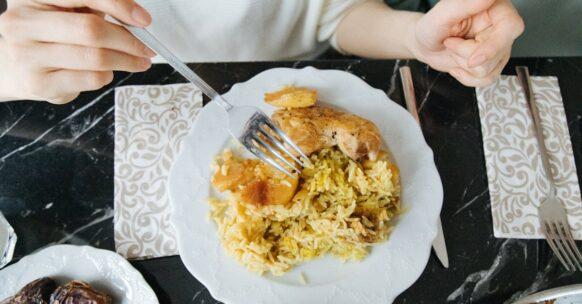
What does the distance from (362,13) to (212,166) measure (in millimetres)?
888

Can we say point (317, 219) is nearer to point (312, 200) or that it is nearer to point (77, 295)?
point (312, 200)

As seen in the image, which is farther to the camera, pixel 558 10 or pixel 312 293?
pixel 558 10

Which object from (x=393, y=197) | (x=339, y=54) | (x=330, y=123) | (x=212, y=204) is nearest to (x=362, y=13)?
(x=339, y=54)

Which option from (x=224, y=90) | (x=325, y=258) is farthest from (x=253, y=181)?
(x=224, y=90)

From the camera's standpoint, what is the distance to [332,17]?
1.84 metres

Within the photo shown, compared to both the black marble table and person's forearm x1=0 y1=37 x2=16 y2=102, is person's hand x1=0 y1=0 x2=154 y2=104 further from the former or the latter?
the black marble table

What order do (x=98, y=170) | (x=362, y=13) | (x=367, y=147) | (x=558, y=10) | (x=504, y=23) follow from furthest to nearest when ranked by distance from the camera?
(x=558, y=10)
(x=362, y=13)
(x=98, y=170)
(x=367, y=147)
(x=504, y=23)

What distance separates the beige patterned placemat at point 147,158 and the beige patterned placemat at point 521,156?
1109 millimetres

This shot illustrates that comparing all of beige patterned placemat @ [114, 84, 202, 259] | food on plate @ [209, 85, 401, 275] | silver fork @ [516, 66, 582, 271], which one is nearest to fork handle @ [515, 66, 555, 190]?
silver fork @ [516, 66, 582, 271]

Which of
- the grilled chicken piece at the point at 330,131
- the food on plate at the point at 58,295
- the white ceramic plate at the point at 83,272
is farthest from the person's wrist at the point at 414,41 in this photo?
the food on plate at the point at 58,295

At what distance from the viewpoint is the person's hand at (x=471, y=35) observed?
4.24ft

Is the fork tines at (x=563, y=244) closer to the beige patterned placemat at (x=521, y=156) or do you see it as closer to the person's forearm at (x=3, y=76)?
the beige patterned placemat at (x=521, y=156)

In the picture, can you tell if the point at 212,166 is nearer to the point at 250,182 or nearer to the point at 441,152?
the point at 250,182

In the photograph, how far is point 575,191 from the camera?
5.29 feet
